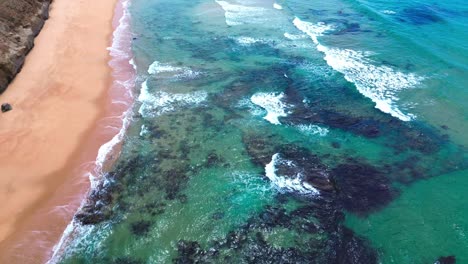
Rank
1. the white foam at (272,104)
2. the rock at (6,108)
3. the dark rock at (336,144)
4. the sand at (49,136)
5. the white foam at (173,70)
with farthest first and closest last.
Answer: the white foam at (173,70) → the white foam at (272,104) → the rock at (6,108) → the dark rock at (336,144) → the sand at (49,136)

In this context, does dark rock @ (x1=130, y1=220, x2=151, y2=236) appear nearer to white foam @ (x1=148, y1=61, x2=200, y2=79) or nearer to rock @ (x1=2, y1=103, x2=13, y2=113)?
rock @ (x1=2, y1=103, x2=13, y2=113)

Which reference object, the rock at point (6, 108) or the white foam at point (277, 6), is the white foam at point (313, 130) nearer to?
the rock at point (6, 108)

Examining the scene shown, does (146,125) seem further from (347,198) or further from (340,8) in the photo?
(340,8)

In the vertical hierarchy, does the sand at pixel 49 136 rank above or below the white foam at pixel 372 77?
above

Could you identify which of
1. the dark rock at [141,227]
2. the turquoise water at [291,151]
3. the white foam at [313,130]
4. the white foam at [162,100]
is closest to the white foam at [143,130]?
the turquoise water at [291,151]

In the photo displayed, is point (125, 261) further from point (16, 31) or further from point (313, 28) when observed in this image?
point (313, 28)

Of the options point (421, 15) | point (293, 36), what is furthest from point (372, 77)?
point (421, 15)

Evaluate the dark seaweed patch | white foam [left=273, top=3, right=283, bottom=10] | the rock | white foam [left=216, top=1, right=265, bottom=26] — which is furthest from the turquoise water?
the rock
